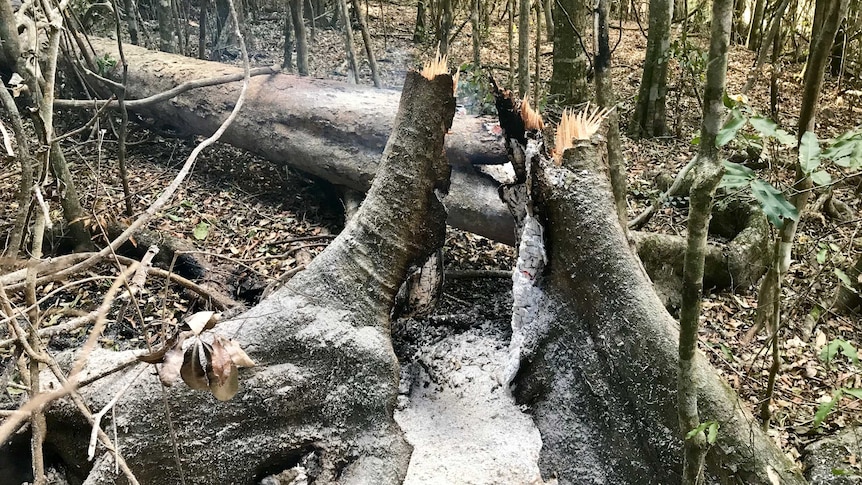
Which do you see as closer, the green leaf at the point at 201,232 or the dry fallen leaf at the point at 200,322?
the dry fallen leaf at the point at 200,322

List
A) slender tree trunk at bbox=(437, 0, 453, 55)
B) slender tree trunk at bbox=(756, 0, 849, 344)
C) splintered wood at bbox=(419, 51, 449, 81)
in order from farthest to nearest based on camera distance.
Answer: slender tree trunk at bbox=(437, 0, 453, 55) → splintered wood at bbox=(419, 51, 449, 81) → slender tree trunk at bbox=(756, 0, 849, 344)

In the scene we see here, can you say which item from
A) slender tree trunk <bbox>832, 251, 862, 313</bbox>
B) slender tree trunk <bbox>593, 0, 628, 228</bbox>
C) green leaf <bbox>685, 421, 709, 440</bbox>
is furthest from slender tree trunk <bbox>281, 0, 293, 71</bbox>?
green leaf <bbox>685, 421, 709, 440</bbox>

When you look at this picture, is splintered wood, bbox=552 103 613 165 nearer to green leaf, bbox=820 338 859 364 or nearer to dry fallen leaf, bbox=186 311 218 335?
green leaf, bbox=820 338 859 364

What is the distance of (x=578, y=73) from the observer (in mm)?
6336

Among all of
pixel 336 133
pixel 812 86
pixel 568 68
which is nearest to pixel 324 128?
pixel 336 133

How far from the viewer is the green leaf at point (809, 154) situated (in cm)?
182

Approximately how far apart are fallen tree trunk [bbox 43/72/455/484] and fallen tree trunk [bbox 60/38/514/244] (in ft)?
3.59

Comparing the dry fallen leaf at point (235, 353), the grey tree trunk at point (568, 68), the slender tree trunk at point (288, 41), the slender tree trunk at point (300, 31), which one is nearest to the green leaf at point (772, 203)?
the dry fallen leaf at point (235, 353)

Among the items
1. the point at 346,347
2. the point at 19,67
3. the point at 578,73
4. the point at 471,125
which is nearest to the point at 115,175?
the point at 19,67

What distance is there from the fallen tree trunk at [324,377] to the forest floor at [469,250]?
0.32m

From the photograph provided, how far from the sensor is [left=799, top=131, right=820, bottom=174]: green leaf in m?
1.82

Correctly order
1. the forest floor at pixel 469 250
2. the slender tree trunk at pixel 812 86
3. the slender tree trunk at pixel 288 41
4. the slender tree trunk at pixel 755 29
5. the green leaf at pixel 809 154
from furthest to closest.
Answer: the slender tree trunk at pixel 755 29 → the slender tree trunk at pixel 288 41 → the forest floor at pixel 469 250 → the slender tree trunk at pixel 812 86 → the green leaf at pixel 809 154

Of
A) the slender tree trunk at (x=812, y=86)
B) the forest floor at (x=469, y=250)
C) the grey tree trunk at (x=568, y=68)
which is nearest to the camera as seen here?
the slender tree trunk at (x=812, y=86)

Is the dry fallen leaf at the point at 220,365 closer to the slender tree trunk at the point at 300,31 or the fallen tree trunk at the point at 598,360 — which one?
the fallen tree trunk at the point at 598,360
